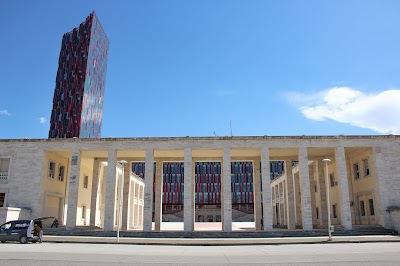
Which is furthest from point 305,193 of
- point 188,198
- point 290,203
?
point 188,198

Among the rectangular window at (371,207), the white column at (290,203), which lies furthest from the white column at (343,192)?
the white column at (290,203)

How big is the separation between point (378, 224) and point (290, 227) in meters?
9.95

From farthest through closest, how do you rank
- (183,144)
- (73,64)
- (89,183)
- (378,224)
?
1. (73,64)
2. (89,183)
3. (183,144)
4. (378,224)

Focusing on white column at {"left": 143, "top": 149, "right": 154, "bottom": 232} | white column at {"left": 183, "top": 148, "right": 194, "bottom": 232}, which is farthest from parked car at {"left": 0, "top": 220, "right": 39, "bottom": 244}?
white column at {"left": 183, "top": 148, "right": 194, "bottom": 232}

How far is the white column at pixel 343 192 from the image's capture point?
101ft

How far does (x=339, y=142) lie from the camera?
33.2m

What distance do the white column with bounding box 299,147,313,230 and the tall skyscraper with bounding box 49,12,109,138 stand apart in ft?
222

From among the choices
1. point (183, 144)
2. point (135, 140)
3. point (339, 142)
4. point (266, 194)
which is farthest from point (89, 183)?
point (339, 142)

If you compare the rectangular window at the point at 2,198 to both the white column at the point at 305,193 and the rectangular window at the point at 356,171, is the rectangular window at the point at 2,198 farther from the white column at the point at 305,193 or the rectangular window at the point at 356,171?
the rectangular window at the point at 356,171

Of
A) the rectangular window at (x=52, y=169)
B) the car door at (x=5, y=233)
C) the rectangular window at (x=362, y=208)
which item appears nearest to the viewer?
the car door at (x=5, y=233)

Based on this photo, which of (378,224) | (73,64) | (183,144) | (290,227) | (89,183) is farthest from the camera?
(73,64)

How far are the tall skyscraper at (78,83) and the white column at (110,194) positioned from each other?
57.8m

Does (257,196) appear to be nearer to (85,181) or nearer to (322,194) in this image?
(322,194)

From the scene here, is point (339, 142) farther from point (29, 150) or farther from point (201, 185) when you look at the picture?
point (201, 185)
